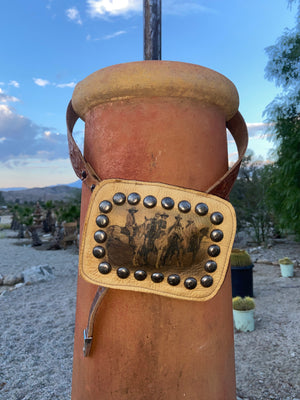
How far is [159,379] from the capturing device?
1.16 metres

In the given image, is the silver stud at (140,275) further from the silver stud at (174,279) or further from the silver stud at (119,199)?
the silver stud at (119,199)

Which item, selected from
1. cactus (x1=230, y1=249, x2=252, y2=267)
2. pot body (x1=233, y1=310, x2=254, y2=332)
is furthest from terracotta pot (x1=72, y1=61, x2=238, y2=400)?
cactus (x1=230, y1=249, x2=252, y2=267)

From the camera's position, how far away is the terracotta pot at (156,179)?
1.16 meters

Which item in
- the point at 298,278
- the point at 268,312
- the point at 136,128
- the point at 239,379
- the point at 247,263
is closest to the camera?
the point at 136,128

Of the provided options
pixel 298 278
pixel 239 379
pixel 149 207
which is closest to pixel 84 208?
pixel 149 207

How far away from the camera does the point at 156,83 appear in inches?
45.8

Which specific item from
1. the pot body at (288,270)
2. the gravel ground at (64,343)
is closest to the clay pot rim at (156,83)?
the gravel ground at (64,343)

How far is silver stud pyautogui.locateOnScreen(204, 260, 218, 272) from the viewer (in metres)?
1.11

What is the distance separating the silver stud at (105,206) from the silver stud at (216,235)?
368 mm

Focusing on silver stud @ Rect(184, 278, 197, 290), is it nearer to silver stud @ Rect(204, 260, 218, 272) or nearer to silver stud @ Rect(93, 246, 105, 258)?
silver stud @ Rect(204, 260, 218, 272)

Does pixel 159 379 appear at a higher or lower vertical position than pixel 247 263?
higher

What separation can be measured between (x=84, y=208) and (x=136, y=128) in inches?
16.7

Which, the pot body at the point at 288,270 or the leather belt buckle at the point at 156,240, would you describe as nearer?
the leather belt buckle at the point at 156,240

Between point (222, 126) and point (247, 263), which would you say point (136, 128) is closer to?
point (222, 126)
